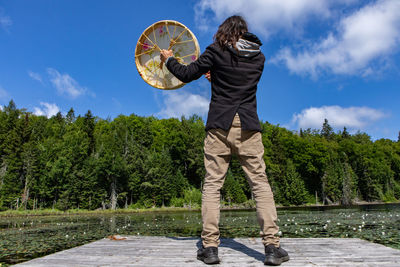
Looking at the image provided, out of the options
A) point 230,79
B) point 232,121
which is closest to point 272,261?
point 232,121

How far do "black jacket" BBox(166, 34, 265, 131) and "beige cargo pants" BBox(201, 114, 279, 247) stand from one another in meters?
0.12

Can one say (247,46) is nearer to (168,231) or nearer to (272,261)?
(272,261)

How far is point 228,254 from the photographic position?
3.15 meters

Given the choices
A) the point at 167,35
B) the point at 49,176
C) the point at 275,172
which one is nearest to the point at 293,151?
the point at 275,172

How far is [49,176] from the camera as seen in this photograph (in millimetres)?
38500

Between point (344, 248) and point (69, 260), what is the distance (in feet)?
10.6

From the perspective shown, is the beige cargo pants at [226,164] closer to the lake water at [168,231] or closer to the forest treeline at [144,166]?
the lake water at [168,231]

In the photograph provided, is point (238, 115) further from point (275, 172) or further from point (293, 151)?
point (293, 151)

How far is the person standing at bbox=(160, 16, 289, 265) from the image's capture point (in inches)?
124

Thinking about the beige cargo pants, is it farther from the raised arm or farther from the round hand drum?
the round hand drum

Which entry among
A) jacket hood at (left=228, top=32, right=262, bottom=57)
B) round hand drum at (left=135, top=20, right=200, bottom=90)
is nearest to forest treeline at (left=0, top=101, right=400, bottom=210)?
round hand drum at (left=135, top=20, right=200, bottom=90)

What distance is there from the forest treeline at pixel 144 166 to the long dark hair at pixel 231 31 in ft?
129

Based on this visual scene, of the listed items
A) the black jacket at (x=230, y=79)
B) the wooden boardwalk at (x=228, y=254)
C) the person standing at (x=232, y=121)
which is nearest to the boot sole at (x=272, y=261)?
the wooden boardwalk at (x=228, y=254)

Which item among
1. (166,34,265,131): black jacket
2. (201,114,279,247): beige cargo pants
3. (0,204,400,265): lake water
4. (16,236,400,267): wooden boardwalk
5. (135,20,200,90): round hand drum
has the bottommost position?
(0,204,400,265): lake water
